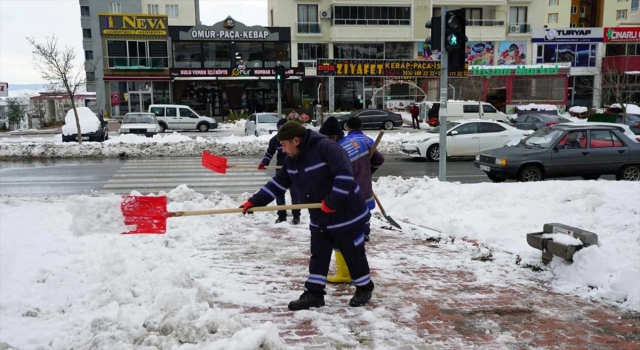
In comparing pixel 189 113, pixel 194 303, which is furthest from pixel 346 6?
pixel 194 303

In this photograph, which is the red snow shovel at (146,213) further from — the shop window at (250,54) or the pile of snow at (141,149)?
the shop window at (250,54)

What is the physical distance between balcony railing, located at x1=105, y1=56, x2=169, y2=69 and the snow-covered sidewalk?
38.5 metres

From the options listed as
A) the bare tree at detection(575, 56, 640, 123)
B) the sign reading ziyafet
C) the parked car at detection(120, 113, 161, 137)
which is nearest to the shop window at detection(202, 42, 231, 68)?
the sign reading ziyafet

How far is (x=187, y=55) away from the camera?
153 ft

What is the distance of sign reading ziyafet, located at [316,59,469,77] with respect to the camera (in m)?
44.6

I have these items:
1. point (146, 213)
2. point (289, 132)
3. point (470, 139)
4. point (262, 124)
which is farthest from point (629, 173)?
point (262, 124)

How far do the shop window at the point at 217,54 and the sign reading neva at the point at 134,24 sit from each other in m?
3.65

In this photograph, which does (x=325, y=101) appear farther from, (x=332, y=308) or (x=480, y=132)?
(x=332, y=308)

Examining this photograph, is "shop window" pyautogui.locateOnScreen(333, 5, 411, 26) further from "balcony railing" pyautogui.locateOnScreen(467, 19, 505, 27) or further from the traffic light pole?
the traffic light pole

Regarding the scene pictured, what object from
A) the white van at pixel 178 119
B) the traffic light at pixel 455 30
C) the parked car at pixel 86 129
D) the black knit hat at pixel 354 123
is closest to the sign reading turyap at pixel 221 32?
the white van at pixel 178 119

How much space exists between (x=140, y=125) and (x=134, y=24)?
22665mm

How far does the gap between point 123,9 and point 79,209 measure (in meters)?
54.2

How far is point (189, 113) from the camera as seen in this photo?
34250 millimetres

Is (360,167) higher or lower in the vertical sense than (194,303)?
higher
